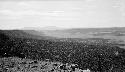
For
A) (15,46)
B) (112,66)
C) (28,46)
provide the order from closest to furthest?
(112,66) < (15,46) < (28,46)

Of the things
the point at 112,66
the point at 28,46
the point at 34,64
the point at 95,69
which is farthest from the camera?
the point at 28,46

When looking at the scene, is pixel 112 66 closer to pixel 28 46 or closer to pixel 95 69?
pixel 95 69

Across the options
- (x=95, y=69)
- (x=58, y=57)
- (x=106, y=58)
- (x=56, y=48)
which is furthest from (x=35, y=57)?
(x=106, y=58)

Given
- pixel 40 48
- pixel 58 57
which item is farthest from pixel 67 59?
pixel 40 48

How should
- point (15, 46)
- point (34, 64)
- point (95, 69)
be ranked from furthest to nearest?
point (15, 46) → point (95, 69) → point (34, 64)

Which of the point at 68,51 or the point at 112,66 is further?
the point at 68,51

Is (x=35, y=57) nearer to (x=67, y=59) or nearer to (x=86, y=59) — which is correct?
(x=67, y=59)

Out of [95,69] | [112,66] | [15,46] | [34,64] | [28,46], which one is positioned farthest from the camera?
[28,46]

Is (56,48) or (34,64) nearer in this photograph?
(34,64)

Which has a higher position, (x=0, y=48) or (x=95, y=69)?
(x=0, y=48)
